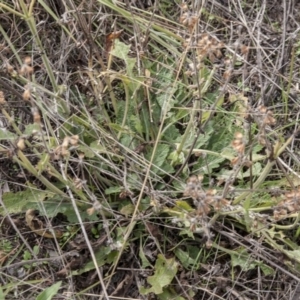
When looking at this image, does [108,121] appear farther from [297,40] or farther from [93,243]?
[297,40]

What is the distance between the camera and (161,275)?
1491 millimetres

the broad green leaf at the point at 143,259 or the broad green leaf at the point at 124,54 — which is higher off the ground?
the broad green leaf at the point at 124,54

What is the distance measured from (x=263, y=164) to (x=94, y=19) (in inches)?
28.7

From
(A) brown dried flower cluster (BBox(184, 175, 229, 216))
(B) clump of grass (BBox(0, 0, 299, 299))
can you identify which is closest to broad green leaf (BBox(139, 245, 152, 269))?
(B) clump of grass (BBox(0, 0, 299, 299))

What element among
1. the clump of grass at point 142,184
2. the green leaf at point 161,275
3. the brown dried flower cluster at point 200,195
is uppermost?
the brown dried flower cluster at point 200,195

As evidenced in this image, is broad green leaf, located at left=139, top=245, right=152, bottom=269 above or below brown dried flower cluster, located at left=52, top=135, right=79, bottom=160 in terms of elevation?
below

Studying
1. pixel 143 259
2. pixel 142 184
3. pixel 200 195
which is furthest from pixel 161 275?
pixel 200 195

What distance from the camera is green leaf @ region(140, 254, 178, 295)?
1459 millimetres

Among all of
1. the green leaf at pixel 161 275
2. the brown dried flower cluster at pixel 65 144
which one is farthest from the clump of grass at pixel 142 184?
the brown dried flower cluster at pixel 65 144

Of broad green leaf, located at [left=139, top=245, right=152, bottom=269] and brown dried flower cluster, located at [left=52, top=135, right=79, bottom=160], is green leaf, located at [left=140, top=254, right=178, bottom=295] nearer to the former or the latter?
broad green leaf, located at [left=139, top=245, right=152, bottom=269]

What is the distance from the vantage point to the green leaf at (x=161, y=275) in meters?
1.46

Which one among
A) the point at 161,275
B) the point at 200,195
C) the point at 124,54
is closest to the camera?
the point at 200,195

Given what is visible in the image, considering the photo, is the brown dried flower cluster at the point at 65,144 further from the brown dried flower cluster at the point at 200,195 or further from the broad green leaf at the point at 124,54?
the broad green leaf at the point at 124,54

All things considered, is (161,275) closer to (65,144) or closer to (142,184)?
(142,184)
